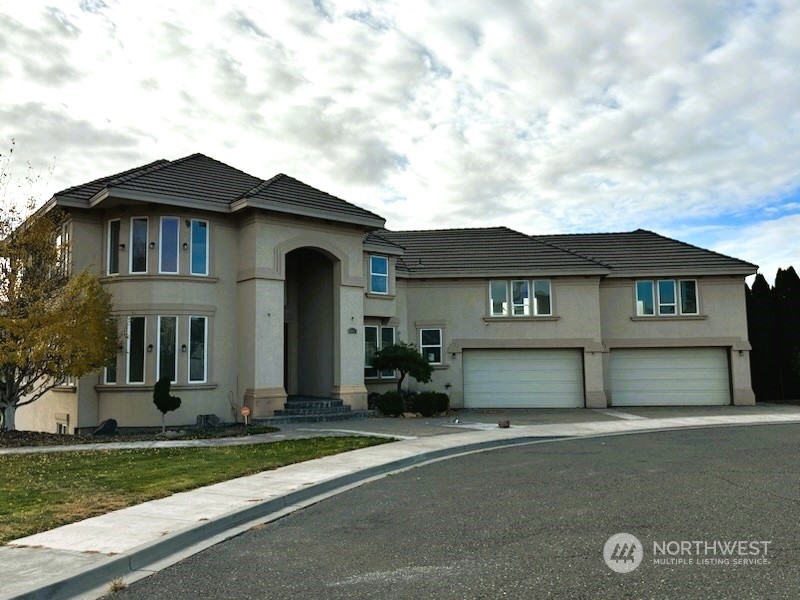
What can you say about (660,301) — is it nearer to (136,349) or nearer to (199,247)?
(199,247)

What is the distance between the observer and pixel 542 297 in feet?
85.6

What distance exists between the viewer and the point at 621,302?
1049 inches

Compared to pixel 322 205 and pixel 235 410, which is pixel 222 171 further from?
pixel 235 410

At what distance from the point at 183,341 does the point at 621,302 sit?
1702 centimetres

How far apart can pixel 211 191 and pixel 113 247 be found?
3.22 metres

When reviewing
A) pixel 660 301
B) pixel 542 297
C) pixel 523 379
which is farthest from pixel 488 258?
pixel 660 301

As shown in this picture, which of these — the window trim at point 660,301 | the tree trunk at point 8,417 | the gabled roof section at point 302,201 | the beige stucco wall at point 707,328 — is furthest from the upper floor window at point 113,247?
the window trim at point 660,301

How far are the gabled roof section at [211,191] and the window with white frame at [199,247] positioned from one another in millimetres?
668

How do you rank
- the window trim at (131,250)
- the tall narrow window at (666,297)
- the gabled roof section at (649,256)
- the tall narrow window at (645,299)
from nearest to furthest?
1. the window trim at (131,250)
2. the gabled roof section at (649,256)
3. the tall narrow window at (666,297)
4. the tall narrow window at (645,299)

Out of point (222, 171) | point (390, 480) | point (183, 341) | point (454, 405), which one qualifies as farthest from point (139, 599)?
point (454, 405)

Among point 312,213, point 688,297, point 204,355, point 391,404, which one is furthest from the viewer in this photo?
point 688,297

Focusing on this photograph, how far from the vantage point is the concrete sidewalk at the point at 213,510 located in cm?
595

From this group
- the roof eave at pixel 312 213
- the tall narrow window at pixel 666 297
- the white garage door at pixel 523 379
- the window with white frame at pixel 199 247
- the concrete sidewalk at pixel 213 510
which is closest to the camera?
the concrete sidewalk at pixel 213 510

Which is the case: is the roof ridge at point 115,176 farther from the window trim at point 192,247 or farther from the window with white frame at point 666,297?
the window with white frame at point 666,297
